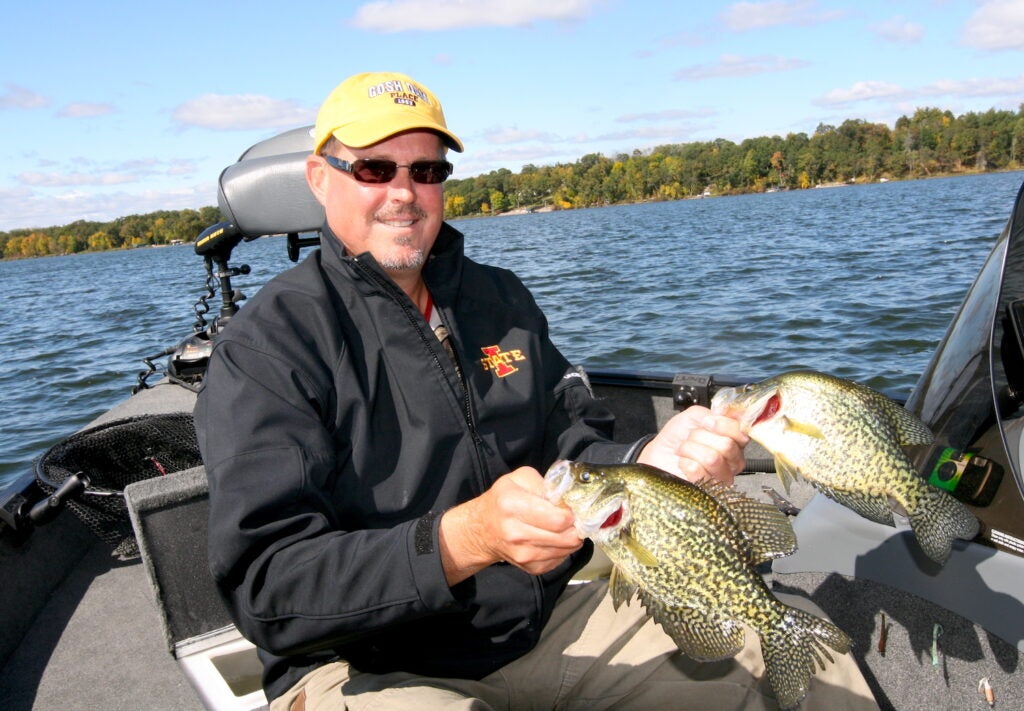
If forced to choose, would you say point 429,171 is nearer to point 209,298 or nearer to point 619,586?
point 619,586

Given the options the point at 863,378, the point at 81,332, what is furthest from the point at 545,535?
the point at 81,332

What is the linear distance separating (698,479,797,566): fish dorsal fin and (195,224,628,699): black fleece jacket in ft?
2.13

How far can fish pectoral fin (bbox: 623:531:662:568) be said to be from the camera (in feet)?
6.53

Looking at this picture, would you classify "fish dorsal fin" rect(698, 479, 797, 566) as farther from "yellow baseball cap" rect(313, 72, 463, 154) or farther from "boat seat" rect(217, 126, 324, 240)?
"boat seat" rect(217, 126, 324, 240)

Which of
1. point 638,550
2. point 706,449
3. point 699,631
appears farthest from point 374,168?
point 699,631

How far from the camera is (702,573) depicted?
210 cm

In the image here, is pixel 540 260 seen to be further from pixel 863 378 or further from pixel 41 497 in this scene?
pixel 41 497

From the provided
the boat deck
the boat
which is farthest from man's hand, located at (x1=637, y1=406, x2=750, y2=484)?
the boat deck

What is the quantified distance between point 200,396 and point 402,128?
113 centimetres

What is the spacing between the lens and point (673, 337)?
13.0 meters

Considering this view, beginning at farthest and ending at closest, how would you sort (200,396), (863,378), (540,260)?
(540,260) < (863,378) < (200,396)

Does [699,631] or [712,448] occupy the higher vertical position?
[712,448]

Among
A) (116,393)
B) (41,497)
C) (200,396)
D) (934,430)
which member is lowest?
(116,393)

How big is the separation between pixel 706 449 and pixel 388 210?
1.37 m
